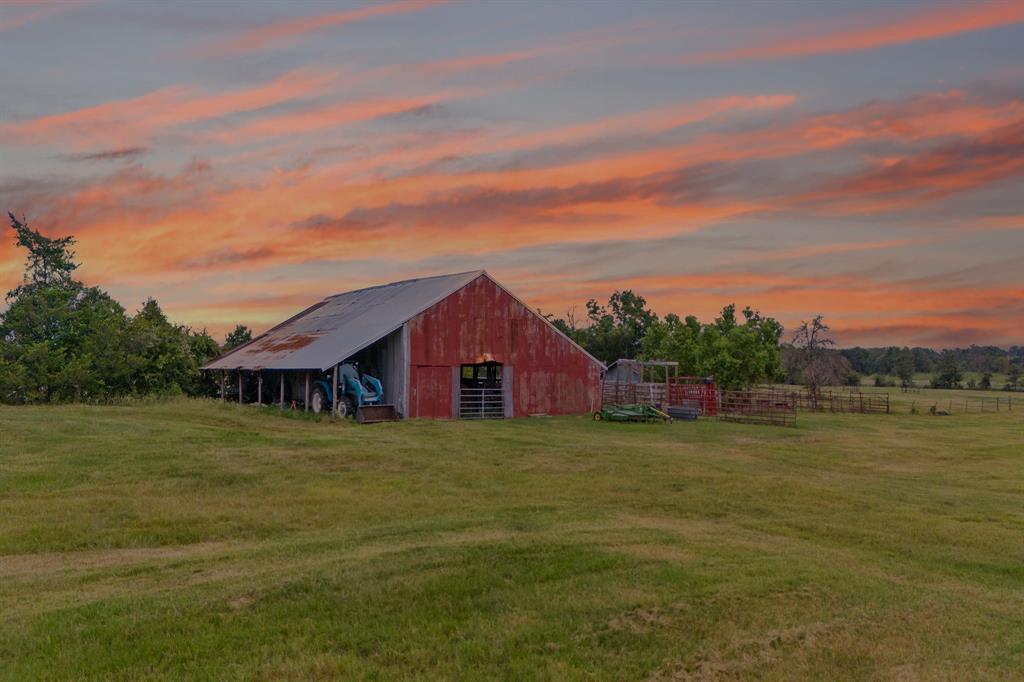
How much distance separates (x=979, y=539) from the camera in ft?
53.5

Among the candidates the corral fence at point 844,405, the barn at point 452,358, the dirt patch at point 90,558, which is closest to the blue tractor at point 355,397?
the barn at point 452,358

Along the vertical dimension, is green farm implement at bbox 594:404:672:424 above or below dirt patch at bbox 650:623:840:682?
above

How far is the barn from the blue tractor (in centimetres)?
22

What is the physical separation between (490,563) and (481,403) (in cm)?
2996

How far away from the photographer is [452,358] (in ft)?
140

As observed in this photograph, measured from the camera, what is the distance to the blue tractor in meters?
39.8

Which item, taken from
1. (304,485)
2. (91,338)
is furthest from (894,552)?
(91,338)

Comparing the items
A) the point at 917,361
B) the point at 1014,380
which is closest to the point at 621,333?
the point at 1014,380

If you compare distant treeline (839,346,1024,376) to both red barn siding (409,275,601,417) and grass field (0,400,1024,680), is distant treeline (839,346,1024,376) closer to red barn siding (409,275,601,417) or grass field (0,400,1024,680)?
red barn siding (409,275,601,417)

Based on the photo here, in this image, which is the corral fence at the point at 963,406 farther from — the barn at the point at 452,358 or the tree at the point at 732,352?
the barn at the point at 452,358

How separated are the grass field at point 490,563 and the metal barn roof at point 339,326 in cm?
1320

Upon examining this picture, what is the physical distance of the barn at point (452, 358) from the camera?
4131 centimetres

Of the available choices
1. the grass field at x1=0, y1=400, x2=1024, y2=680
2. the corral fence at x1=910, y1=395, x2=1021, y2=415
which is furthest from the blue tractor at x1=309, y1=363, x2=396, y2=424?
the corral fence at x1=910, y1=395, x2=1021, y2=415

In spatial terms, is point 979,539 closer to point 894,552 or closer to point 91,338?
point 894,552
